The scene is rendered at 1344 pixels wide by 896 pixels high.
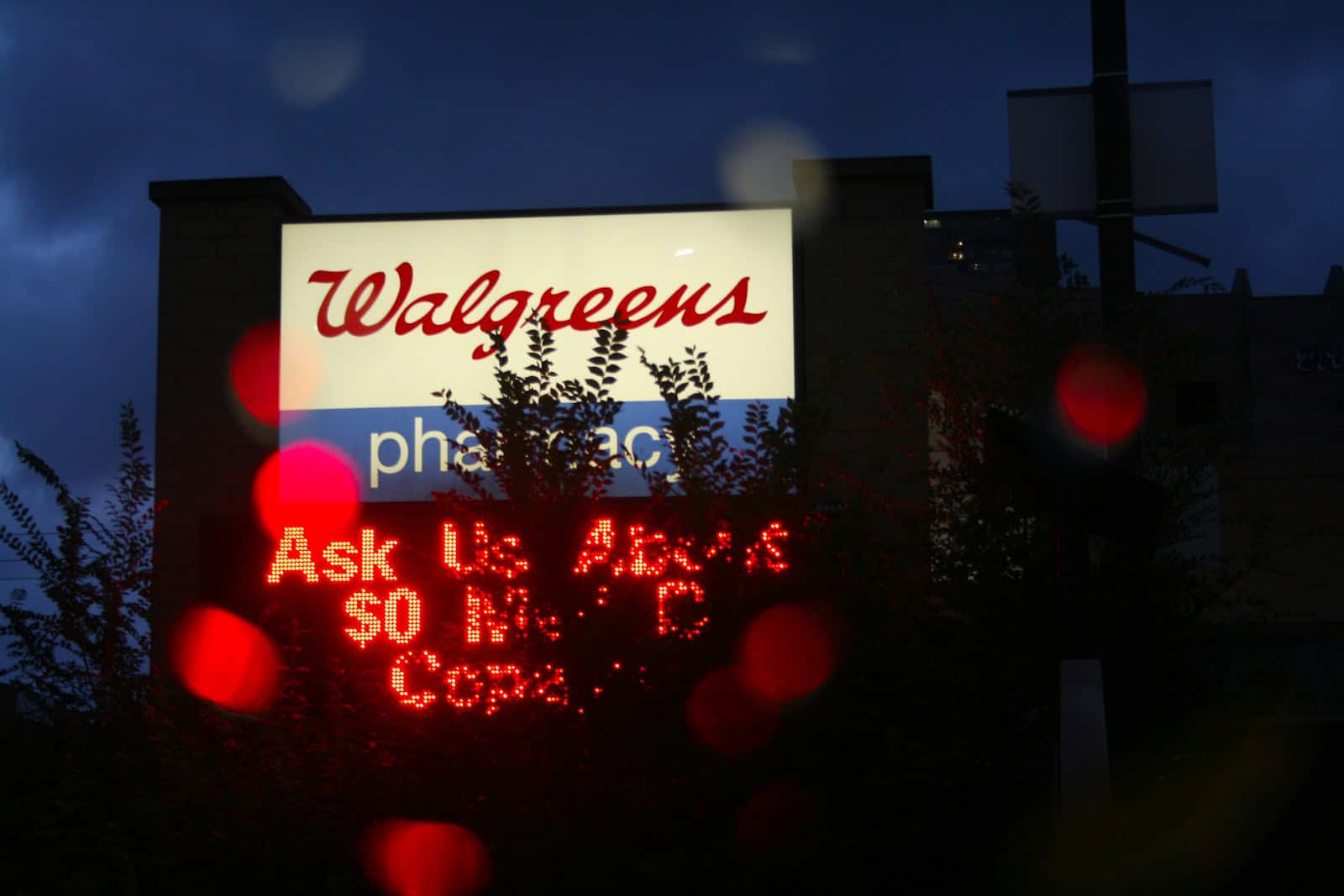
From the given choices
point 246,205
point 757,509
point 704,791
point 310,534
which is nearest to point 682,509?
point 757,509

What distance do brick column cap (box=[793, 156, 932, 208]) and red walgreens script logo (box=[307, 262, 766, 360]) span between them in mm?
1130

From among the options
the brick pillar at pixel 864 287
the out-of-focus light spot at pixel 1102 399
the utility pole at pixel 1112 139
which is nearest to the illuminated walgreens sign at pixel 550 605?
the out-of-focus light spot at pixel 1102 399

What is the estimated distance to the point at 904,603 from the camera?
7.12 meters

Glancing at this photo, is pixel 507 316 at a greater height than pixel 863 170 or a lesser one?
lesser

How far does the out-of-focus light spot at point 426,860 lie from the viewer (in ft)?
19.5

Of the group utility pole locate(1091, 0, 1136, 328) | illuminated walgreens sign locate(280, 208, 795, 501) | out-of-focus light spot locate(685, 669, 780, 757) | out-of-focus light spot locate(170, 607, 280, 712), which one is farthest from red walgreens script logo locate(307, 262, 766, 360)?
out-of-focus light spot locate(685, 669, 780, 757)

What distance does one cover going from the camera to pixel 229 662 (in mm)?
7930

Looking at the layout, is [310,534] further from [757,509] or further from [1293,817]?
[1293,817]

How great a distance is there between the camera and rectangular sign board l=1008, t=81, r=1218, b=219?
8.08m

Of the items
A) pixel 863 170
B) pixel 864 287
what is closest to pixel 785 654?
pixel 864 287

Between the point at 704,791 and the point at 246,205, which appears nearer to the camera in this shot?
the point at 704,791

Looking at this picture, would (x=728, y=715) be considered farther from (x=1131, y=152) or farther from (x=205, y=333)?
(x=205, y=333)

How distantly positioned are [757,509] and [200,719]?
3.69 meters

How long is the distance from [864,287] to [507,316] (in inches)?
106
